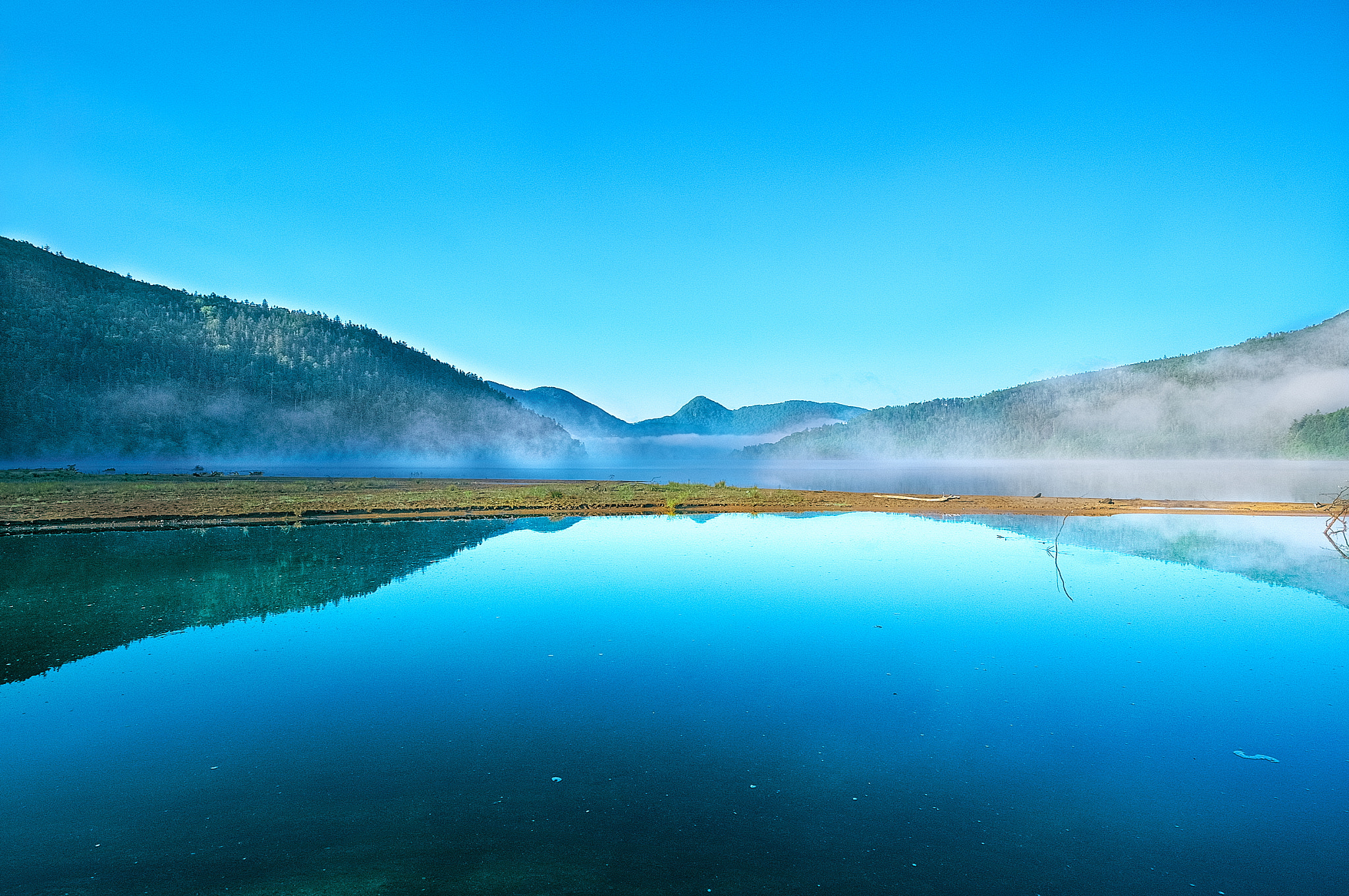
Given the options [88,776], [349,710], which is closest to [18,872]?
[88,776]

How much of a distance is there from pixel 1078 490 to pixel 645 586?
192ft

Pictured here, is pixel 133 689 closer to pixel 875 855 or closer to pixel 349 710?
pixel 349 710

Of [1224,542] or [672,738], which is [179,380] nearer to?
[672,738]

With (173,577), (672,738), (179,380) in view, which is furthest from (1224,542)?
(179,380)

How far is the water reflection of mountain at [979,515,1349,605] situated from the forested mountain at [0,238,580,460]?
153m

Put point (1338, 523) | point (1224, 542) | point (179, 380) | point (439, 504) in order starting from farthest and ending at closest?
1. point (179, 380)
2. point (439, 504)
3. point (1338, 523)
4. point (1224, 542)

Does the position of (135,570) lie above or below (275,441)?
below

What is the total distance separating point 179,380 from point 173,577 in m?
159

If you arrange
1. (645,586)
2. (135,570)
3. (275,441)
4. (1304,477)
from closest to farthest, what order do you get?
(645,586)
(135,570)
(1304,477)
(275,441)

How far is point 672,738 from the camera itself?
782cm

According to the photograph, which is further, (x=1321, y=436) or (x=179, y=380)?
(x=1321, y=436)

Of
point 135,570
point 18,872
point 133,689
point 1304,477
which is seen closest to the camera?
point 18,872

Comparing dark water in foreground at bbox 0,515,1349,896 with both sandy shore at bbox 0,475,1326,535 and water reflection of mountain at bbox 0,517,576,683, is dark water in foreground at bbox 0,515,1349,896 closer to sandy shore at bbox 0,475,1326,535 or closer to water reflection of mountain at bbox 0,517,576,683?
water reflection of mountain at bbox 0,517,576,683

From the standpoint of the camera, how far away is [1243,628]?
1298 centimetres
